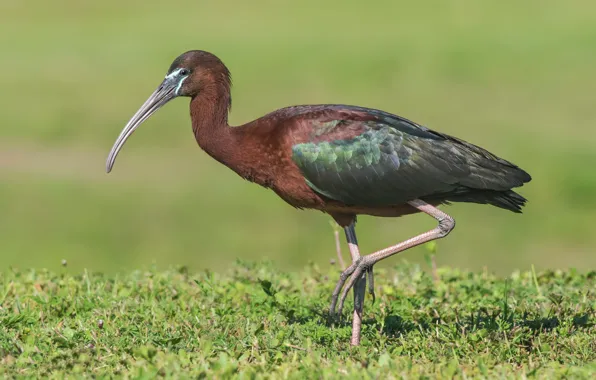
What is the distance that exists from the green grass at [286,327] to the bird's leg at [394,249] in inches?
10.9

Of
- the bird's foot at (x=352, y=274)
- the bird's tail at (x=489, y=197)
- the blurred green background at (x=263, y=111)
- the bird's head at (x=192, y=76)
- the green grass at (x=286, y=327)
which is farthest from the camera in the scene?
the blurred green background at (x=263, y=111)

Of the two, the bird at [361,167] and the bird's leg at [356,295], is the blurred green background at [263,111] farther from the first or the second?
the bird at [361,167]

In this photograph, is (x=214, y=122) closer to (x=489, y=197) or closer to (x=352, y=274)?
(x=352, y=274)

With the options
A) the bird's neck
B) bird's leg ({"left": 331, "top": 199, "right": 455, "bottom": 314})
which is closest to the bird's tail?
bird's leg ({"left": 331, "top": 199, "right": 455, "bottom": 314})

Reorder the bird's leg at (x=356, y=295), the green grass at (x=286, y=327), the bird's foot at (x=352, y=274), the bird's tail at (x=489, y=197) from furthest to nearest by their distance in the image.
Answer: the bird's tail at (x=489, y=197)
the bird's foot at (x=352, y=274)
the bird's leg at (x=356, y=295)
the green grass at (x=286, y=327)

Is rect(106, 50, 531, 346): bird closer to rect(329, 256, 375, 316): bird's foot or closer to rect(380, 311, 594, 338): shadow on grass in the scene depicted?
rect(329, 256, 375, 316): bird's foot

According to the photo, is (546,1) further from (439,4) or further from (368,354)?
(368,354)

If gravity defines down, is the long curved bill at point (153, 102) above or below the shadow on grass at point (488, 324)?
above

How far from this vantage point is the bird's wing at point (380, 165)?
23.2 ft

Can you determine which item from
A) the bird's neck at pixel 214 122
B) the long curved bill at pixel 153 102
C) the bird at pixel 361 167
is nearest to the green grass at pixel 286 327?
the bird at pixel 361 167

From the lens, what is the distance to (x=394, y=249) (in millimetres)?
7129

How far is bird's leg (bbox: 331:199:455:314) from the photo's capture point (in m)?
7.03

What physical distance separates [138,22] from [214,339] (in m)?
17.8

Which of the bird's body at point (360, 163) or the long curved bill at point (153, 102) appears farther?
the long curved bill at point (153, 102)
